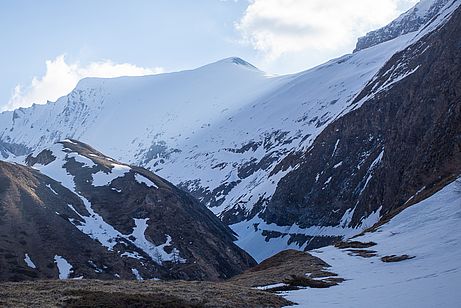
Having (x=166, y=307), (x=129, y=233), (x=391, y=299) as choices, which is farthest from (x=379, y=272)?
(x=129, y=233)

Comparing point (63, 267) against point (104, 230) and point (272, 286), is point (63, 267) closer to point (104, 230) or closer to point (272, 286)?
point (104, 230)

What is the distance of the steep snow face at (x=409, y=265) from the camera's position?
2160cm

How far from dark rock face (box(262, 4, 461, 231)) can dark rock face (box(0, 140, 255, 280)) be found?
28392 millimetres

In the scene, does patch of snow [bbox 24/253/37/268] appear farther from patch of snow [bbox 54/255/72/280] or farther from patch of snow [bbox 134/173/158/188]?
patch of snow [bbox 134/173/158/188]

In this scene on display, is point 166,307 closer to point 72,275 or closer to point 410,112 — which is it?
point 72,275

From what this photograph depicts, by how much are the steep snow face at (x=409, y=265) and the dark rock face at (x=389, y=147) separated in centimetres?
1310

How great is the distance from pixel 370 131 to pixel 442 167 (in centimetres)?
4635

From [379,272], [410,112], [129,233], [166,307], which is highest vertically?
[410,112]

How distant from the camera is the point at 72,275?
70438 mm

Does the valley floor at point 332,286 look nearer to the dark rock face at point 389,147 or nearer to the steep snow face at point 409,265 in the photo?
the steep snow face at point 409,265

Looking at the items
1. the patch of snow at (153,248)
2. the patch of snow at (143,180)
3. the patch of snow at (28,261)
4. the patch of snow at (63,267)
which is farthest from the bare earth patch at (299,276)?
the patch of snow at (143,180)

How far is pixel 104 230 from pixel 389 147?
57.7m

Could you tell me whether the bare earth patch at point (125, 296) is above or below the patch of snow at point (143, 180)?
below

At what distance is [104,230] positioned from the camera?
8875 cm
